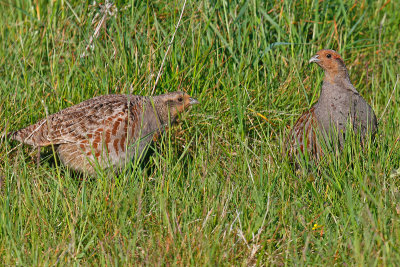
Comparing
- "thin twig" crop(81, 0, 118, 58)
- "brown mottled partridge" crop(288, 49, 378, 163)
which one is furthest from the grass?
"brown mottled partridge" crop(288, 49, 378, 163)

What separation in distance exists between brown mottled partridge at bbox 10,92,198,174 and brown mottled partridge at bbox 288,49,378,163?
110cm

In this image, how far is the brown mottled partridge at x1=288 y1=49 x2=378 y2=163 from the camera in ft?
16.0

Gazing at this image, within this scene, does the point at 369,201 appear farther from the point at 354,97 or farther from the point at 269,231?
the point at 354,97

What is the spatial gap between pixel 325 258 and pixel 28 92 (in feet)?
10.8

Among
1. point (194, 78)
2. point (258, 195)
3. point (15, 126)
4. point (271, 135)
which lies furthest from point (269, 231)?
point (15, 126)

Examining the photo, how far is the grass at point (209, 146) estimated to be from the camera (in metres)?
3.54

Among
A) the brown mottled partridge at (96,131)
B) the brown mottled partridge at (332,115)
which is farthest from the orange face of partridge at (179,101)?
the brown mottled partridge at (332,115)

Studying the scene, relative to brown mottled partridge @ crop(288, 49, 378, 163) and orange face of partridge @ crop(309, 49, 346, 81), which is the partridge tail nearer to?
brown mottled partridge @ crop(288, 49, 378, 163)

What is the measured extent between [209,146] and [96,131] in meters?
0.97

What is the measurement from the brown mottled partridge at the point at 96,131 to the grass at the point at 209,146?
166mm

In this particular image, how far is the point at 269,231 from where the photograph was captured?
12.2 ft

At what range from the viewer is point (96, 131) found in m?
5.02

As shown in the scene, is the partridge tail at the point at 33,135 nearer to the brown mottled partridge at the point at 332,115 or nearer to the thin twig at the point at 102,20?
the thin twig at the point at 102,20

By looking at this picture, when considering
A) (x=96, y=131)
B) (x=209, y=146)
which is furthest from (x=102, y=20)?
(x=209, y=146)
